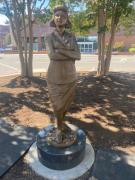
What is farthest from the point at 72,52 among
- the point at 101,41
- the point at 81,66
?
the point at 81,66

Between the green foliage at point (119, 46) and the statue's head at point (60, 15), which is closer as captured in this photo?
the statue's head at point (60, 15)

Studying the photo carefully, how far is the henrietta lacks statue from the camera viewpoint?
3.72m

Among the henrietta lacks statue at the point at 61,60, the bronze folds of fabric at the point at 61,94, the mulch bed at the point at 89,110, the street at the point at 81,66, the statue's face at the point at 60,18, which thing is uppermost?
the statue's face at the point at 60,18

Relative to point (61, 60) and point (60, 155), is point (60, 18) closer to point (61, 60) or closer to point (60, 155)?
point (61, 60)

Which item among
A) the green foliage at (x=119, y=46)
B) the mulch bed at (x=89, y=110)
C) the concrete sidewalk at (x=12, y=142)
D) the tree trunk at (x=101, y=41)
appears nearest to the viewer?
the concrete sidewalk at (x=12, y=142)

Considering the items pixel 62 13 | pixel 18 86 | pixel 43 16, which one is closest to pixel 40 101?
pixel 18 86

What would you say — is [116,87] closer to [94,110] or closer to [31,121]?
[94,110]

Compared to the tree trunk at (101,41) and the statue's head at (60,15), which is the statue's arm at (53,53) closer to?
the statue's head at (60,15)

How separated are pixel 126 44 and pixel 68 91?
40.5 metres

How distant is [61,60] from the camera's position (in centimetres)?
377

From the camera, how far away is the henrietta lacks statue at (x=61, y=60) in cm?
372

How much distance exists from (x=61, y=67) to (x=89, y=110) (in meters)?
3.34

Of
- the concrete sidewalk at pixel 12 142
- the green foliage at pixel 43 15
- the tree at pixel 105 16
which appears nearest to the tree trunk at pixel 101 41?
the tree at pixel 105 16

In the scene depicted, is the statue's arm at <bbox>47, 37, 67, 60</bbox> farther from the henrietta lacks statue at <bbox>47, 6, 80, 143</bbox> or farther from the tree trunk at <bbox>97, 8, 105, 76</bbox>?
the tree trunk at <bbox>97, 8, 105, 76</bbox>
